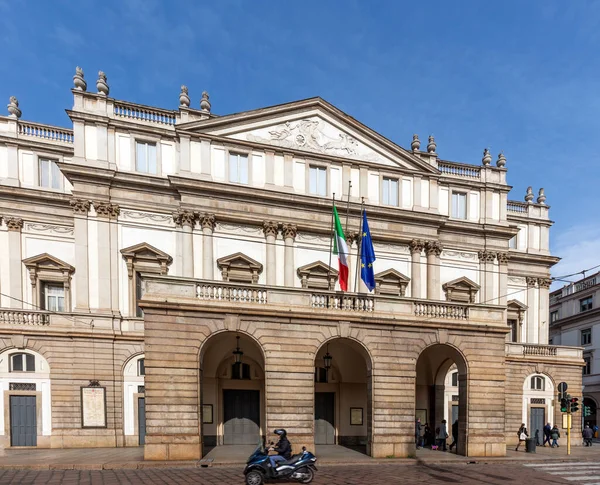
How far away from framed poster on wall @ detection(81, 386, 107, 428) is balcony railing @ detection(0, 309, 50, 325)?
13.0 ft

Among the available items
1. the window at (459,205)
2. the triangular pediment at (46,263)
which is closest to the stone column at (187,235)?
the triangular pediment at (46,263)

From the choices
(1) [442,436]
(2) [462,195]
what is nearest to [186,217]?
(1) [442,436]

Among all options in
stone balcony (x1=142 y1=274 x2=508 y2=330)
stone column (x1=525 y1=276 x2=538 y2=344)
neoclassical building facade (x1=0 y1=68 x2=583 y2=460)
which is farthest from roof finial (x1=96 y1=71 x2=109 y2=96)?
stone column (x1=525 y1=276 x2=538 y2=344)

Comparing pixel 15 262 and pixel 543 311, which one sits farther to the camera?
pixel 543 311

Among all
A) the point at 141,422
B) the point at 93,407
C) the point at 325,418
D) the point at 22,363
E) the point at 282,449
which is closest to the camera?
the point at 282,449

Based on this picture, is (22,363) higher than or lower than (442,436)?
higher

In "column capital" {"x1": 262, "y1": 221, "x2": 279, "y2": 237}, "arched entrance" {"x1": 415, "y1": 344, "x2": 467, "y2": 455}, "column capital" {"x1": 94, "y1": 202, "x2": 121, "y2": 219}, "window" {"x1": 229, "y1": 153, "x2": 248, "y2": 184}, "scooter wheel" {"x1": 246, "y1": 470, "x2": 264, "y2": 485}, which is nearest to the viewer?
"scooter wheel" {"x1": 246, "y1": 470, "x2": 264, "y2": 485}

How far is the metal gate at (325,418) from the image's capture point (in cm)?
2178

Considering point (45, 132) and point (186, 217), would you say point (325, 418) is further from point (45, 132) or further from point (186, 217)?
point (45, 132)

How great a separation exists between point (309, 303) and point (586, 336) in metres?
37.9

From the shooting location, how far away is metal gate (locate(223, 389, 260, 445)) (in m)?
21.4

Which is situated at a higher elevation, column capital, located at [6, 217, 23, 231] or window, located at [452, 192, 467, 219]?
window, located at [452, 192, 467, 219]

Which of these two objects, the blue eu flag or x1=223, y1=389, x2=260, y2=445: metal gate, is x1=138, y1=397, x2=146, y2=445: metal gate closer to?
x1=223, y1=389, x2=260, y2=445: metal gate

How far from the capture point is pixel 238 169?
24.8 metres
